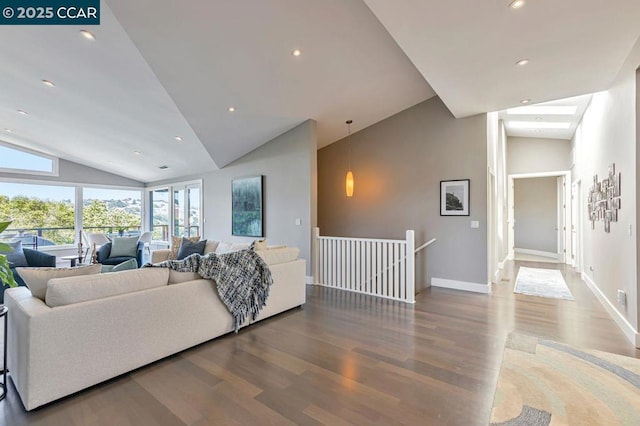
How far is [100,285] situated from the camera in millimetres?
2264

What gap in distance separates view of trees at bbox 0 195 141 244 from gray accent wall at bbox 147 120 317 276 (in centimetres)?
455

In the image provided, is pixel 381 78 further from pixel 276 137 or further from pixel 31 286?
pixel 31 286

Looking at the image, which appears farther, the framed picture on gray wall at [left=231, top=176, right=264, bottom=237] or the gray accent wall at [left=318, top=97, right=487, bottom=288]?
the framed picture on gray wall at [left=231, top=176, right=264, bottom=237]

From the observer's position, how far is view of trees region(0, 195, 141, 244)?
7370 mm

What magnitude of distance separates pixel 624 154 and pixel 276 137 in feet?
16.6

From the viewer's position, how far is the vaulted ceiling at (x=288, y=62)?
2514 mm

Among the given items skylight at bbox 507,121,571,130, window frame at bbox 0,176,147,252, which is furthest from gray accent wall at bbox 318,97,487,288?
window frame at bbox 0,176,147,252

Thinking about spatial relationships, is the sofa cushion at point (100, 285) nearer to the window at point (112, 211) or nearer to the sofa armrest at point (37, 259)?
the sofa armrest at point (37, 259)

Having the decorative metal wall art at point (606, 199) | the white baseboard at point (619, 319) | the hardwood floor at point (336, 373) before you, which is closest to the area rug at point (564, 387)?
the hardwood floor at point (336, 373)

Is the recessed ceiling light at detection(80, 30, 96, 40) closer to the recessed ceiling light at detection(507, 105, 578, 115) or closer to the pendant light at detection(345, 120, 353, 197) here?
the pendant light at detection(345, 120, 353, 197)

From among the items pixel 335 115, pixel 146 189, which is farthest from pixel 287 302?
pixel 146 189

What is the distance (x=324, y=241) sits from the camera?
5.26 m

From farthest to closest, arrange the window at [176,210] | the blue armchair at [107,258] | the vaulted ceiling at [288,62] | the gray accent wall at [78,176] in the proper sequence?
the window at [176,210], the gray accent wall at [78,176], the blue armchair at [107,258], the vaulted ceiling at [288,62]

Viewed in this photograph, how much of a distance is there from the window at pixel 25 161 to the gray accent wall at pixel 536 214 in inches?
554
